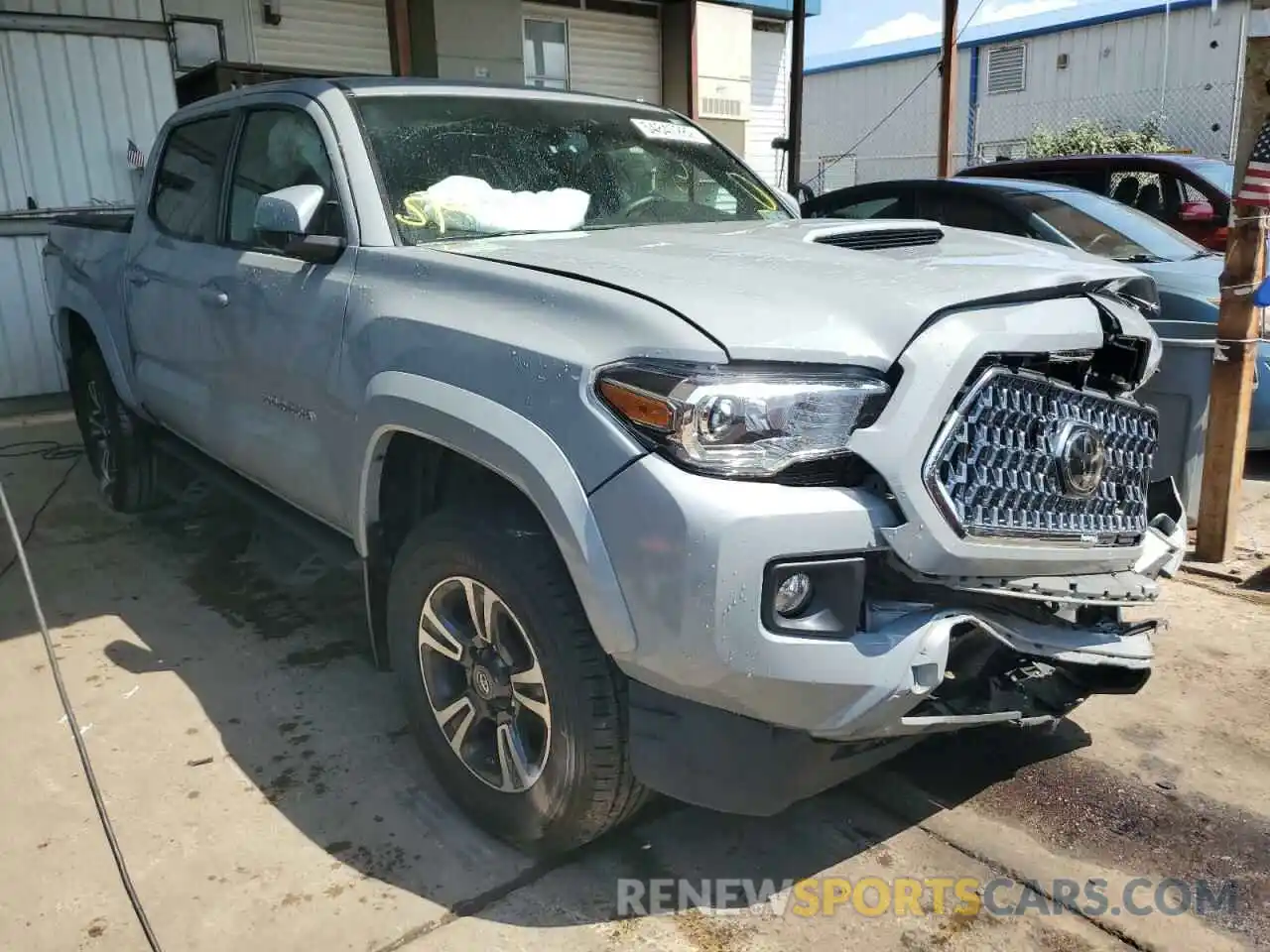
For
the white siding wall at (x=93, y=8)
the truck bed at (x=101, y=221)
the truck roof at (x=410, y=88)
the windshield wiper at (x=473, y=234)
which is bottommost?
the windshield wiper at (x=473, y=234)

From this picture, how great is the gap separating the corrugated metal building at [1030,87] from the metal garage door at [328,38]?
12.1 meters

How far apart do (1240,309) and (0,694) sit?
511 cm

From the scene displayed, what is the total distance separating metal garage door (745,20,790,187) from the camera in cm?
1418

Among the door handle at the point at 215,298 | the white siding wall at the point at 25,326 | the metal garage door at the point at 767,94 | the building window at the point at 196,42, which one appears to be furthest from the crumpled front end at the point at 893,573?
the metal garage door at the point at 767,94

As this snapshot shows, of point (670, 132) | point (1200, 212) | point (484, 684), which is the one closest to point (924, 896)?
point (484, 684)

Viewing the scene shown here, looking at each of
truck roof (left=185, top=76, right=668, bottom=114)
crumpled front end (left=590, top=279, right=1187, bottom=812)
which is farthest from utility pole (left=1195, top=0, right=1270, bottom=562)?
truck roof (left=185, top=76, right=668, bottom=114)

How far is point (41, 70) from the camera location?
7926mm

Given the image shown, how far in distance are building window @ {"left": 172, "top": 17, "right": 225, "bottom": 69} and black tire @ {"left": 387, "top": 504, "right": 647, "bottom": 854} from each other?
796 centimetres

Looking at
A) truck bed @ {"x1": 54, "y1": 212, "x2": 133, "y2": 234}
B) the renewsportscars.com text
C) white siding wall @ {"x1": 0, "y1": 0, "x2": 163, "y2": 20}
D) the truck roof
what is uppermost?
white siding wall @ {"x1": 0, "y1": 0, "x2": 163, "y2": 20}

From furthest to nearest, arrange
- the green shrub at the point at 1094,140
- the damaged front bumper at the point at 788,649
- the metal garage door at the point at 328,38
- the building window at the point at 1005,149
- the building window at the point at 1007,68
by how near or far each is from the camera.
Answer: the building window at the point at 1007,68 → the building window at the point at 1005,149 → the green shrub at the point at 1094,140 → the metal garage door at the point at 328,38 → the damaged front bumper at the point at 788,649

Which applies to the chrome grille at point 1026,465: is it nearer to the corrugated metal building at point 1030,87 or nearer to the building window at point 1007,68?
the corrugated metal building at point 1030,87

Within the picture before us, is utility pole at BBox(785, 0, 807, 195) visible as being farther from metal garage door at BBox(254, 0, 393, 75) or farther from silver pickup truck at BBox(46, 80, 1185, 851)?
silver pickup truck at BBox(46, 80, 1185, 851)

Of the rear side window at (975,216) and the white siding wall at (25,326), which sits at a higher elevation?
the rear side window at (975,216)

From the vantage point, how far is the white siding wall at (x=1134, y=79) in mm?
20953
